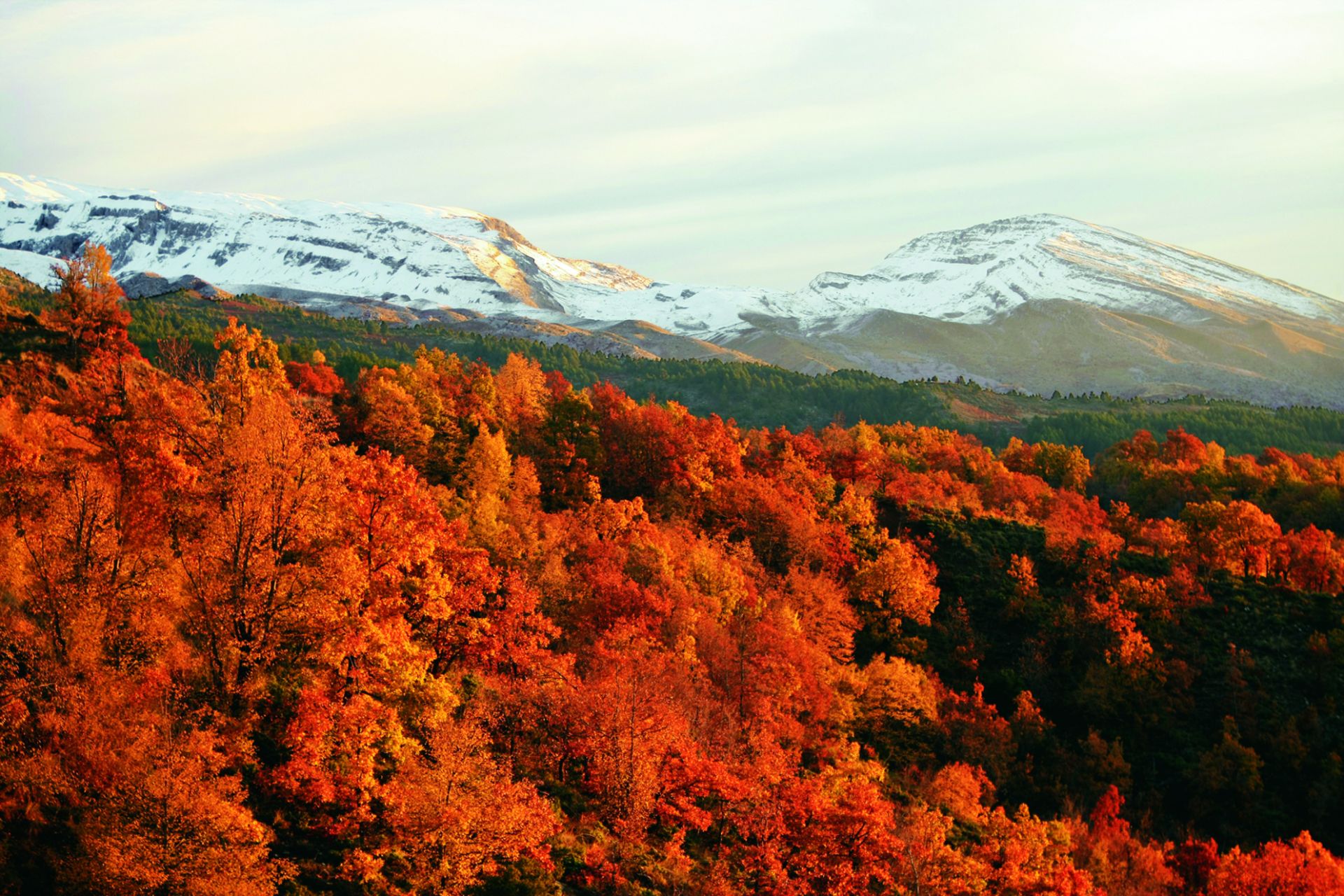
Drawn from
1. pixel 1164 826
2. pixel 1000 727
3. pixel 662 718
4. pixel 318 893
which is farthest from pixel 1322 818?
pixel 318 893

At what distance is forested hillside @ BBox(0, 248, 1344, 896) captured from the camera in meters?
42.7

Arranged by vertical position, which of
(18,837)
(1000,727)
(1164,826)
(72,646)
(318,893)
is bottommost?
(1164,826)

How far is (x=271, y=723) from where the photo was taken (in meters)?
46.8

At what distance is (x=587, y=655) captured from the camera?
73.2 m

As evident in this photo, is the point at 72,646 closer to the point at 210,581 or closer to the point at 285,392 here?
Answer: the point at 210,581

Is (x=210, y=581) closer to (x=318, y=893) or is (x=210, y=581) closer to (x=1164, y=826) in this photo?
(x=318, y=893)

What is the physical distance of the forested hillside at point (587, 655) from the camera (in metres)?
42.7

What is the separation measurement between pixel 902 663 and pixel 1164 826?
25.7m

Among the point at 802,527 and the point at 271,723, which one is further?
the point at 802,527

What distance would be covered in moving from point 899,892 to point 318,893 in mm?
34438

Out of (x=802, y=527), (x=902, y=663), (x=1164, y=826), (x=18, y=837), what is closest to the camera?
(x=18, y=837)

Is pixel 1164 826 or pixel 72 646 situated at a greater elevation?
pixel 72 646

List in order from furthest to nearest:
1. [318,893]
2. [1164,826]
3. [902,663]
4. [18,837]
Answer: [902,663] < [1164,826] < [318,893] < [18,837]

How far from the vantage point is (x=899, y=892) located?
198ft
